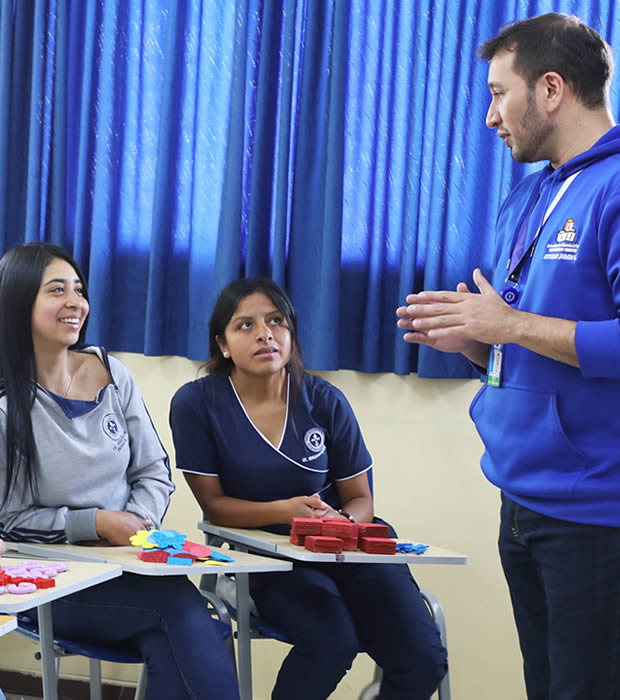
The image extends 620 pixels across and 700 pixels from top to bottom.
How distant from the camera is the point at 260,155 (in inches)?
121

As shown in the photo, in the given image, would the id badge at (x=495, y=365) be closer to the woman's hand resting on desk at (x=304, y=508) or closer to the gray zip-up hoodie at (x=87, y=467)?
the woman's hand resting on desk at (x=304, y=508)

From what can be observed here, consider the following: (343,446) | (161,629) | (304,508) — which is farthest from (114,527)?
(343,446)

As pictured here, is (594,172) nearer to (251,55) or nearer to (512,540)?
(512,540)

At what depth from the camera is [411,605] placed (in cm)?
233

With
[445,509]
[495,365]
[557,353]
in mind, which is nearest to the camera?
[557,353]

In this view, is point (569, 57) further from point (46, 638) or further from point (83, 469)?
point (46, 638)

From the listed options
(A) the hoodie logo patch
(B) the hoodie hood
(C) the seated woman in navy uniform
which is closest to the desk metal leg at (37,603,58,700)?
(C) the seated woman in navy uniform

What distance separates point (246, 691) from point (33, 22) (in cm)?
261

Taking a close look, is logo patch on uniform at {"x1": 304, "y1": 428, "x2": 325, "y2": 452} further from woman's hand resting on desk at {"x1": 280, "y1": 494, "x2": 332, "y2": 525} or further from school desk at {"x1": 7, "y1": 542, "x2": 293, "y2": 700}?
school desk at {"x1": 7, "y1": 542, "x2": 293, "y2": 700}

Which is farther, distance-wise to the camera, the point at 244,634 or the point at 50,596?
the point at 244,634

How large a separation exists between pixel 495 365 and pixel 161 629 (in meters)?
1.05

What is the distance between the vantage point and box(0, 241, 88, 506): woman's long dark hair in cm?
219

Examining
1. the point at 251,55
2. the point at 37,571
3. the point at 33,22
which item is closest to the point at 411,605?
the point at 37,571

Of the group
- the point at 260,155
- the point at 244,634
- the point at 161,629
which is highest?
the point at 260,155
